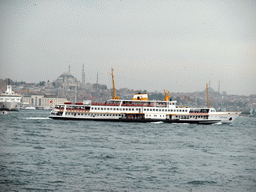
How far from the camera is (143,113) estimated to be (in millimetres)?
50625

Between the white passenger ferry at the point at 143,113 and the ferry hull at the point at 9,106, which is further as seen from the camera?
the ferry hull at the point at 9,106

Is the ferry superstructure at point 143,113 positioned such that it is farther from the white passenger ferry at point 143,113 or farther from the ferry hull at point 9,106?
the ferry hull at point 9,106

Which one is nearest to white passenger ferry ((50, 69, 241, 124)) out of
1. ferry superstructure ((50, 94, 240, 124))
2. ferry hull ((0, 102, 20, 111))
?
ferry superstructure ((50, 94, 240, 124))

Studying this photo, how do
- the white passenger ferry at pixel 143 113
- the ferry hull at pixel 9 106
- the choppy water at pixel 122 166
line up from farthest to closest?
the ferry hull at pixel 9 106 → the white passenger ferry at pixel 143 113 → the choppy water at pixel 122 166

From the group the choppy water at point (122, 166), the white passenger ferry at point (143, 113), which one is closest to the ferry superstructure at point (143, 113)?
the white passenger ferry at point (143, 113)

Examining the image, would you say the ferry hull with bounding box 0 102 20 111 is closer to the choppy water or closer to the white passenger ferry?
the white passenger ferry

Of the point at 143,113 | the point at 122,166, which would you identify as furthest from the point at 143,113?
the point at 122,166

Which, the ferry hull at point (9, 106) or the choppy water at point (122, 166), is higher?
the ferry hull at point (9, 106)

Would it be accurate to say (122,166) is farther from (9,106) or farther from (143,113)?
(9,106)

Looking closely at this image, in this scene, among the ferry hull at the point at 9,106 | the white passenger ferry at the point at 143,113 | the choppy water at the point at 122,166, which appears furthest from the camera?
the ferry hull at the point at 9,106

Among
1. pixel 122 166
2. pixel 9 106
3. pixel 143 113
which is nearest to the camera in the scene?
pixel 122 166

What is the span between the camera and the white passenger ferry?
49781mm

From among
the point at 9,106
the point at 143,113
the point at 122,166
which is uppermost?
the point at 143,113

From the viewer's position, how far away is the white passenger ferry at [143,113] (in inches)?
1960
